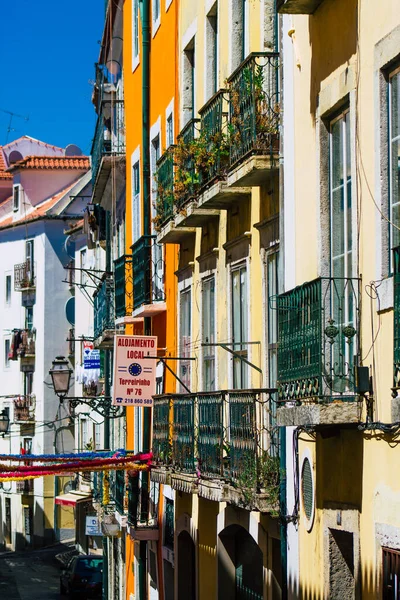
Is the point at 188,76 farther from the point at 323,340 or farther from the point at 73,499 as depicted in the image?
the point at 73,499

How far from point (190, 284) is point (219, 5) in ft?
12.8

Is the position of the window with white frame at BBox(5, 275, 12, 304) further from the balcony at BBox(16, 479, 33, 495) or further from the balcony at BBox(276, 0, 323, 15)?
the balcony at BBox(276, 0, 323, 15)

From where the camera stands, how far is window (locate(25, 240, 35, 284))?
201 ft

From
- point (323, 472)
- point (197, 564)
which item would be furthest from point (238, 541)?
point (323, 472)

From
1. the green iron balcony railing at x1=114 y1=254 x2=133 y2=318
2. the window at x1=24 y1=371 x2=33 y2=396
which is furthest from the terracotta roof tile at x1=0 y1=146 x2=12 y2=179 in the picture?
the green iron balcony railing at x1=114 y1=254 x2=133 y2=318

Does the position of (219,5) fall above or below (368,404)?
above

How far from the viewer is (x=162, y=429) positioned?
18.2 meters

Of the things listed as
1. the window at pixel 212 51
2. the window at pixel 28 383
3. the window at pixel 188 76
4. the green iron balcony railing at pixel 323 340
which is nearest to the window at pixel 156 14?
the window at pixel 188 76

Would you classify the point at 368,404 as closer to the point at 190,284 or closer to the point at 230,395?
the point at 230,395

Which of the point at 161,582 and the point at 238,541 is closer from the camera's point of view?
the point at 238,541

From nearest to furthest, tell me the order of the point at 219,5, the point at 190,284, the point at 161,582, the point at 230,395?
the point at 230,395 < the point at 219,5 < the point at 190,284 < the point at 161,582

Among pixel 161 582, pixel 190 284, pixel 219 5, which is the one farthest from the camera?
pixel 161 582

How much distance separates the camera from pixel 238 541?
1652cm

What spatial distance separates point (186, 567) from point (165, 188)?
5443 mm
